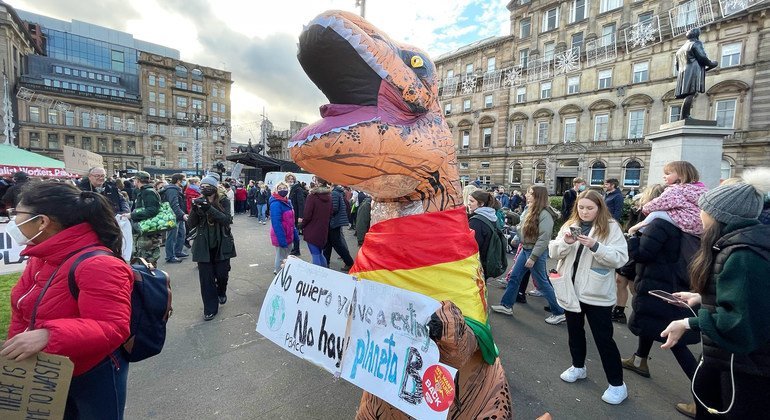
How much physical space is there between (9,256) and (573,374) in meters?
6.76

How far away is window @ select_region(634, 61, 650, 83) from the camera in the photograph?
22875 mm

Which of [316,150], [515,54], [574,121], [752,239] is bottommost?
[752,239]

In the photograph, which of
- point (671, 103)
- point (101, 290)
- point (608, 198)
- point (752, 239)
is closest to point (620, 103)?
Answer: point (671, 103)

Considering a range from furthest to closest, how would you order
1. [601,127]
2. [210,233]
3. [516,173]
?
[516,173] < [601,127] < [210,233]

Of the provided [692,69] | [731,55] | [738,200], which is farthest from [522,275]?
[731,55]

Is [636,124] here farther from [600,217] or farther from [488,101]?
[600,217]

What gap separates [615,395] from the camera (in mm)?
2740

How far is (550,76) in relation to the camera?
27484 millimetres

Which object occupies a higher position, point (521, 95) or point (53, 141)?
point (521, 95)

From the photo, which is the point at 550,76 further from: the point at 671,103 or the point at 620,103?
the point at 671,103

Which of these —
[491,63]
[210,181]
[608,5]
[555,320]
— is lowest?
[555,320]

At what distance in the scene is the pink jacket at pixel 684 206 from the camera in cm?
280

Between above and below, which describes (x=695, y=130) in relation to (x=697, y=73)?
below

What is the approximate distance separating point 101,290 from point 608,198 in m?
8.04
